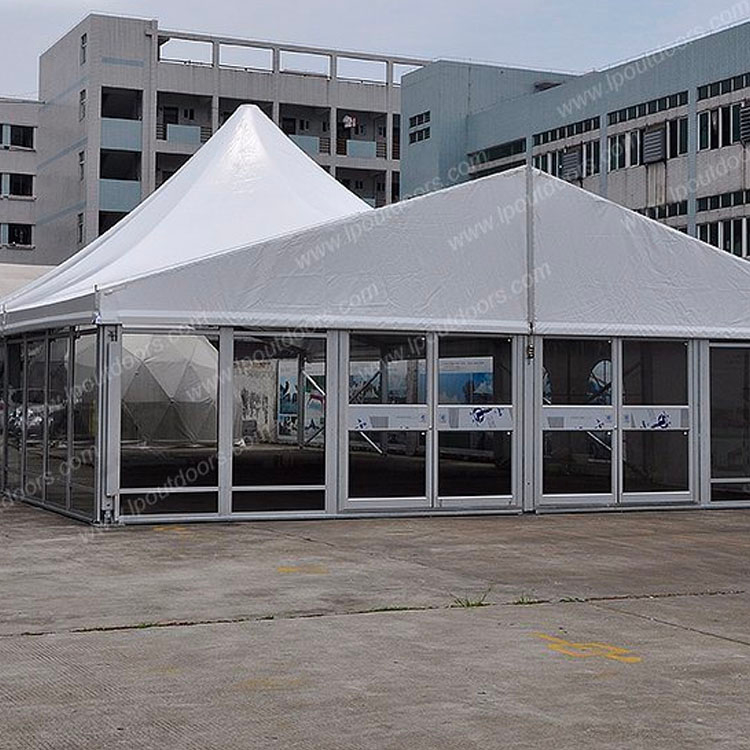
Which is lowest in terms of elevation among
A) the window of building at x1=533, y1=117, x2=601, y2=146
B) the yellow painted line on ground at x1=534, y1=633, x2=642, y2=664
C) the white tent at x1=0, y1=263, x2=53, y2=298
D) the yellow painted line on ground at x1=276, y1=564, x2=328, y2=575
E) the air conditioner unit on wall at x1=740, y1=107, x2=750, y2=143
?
the yellow painted line on ground at x1=534, y1=633, x2=642, y2=664

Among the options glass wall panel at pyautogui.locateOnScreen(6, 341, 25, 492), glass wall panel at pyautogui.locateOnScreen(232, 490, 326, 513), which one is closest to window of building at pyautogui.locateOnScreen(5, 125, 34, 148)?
glass wall panel at pyautogui.locateOnScreen(6, 341, 25, 492)

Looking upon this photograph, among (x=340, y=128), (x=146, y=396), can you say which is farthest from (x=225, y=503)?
(x=340, y=128)

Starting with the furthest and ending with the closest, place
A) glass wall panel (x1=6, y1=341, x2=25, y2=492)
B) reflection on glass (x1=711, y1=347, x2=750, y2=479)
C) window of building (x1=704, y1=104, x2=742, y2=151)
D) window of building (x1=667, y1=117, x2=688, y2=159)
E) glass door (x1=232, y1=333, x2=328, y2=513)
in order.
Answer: window of building (x1=667, y1=117, x2=688, y2=159) < window of building (x1=704, y1=104, x2=742, y2=151) < glass wall panel (x1=6, y1=341, x2=25, y2=492) < reflection on glass (x1=711, y1=347, x2=750, y2=479) < glass door (x1=232, y1=333, x2=328, y2=513)

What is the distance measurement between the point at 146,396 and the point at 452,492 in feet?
12.7

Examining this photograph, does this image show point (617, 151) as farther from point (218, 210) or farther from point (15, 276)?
point (218, 210)

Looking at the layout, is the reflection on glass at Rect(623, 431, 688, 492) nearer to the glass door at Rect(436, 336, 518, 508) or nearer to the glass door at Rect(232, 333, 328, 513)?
A: the glass door at Rect(436, 336, 518, 508)

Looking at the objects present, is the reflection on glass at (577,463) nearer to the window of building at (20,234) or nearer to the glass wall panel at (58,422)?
the glass wall panel at (58,422)

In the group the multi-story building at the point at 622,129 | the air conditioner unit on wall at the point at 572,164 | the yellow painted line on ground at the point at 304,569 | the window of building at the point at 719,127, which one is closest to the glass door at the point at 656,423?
the yellow painted line on ground at the point at 304,569

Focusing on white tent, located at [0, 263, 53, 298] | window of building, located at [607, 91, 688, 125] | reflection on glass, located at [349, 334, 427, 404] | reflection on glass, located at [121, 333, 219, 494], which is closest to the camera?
reflection on glass, located at [121, 333, 219, 494]

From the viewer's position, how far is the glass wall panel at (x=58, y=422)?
16547 mm

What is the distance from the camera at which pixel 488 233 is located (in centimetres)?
1712

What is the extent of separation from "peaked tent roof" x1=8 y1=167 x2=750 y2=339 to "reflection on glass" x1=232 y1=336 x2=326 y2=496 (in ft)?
1.36

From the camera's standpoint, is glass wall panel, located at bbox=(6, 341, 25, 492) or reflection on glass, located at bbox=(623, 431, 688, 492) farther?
glass wall panel, located at bbox=(6, 341, 25, 492)

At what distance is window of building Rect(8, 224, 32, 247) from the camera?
229ft
